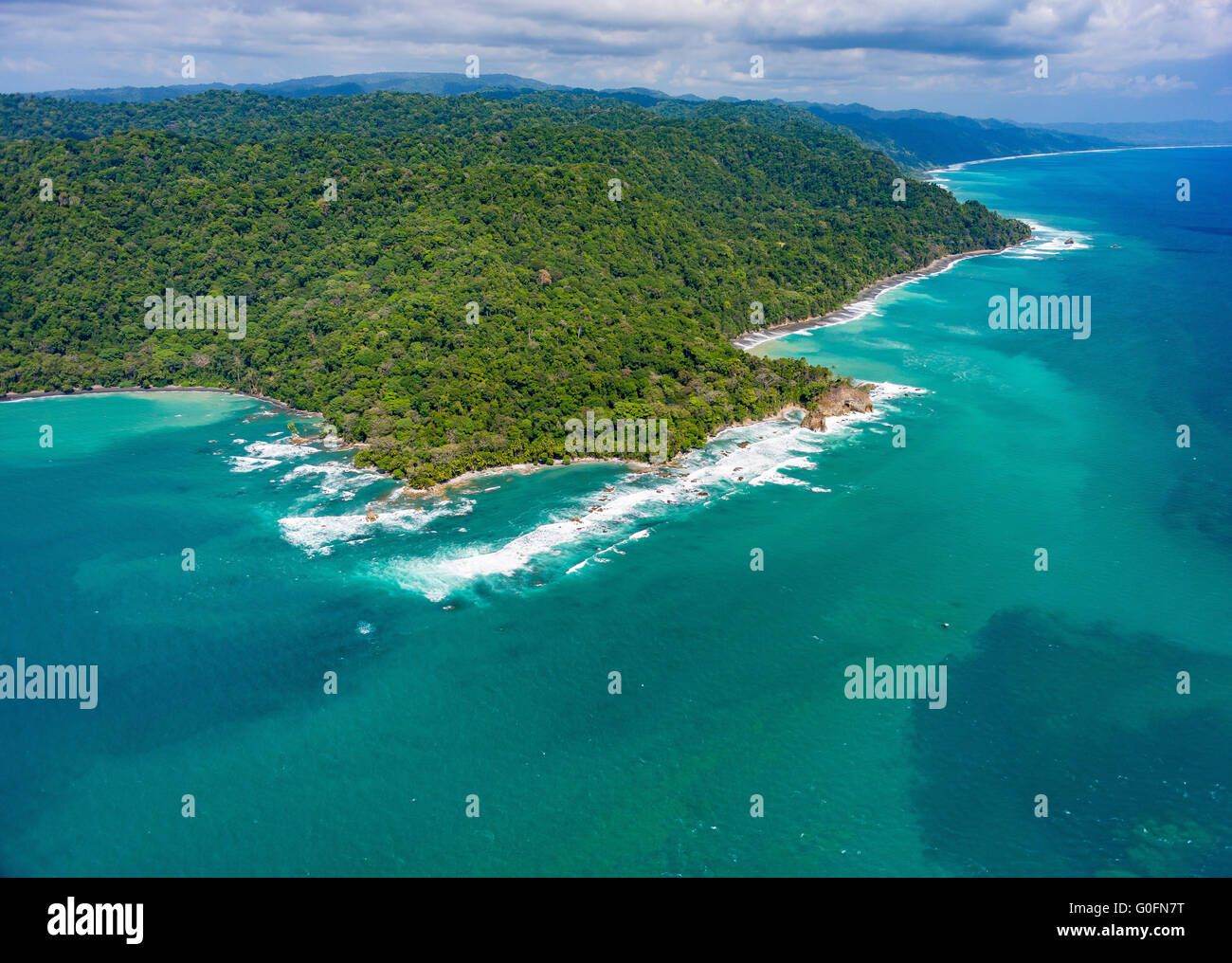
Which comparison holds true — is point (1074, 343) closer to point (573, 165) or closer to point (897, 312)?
point (897, 312)

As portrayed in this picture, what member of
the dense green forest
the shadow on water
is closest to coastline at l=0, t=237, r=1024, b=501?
the dense green forest

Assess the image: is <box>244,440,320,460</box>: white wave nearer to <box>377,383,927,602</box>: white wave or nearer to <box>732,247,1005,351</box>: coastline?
<box>377,383,927,602</box>: white wave

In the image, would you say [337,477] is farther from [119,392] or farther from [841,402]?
[841,402]

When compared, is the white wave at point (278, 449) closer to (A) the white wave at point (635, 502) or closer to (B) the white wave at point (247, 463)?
(B) the white wave at point (247, 463)

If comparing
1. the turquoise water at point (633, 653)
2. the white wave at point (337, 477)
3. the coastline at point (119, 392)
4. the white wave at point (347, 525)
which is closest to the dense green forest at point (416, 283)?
the coastline at point (119, 392)

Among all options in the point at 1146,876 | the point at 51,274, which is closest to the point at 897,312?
the point at 1146,876

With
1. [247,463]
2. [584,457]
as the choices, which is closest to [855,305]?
[584,457]

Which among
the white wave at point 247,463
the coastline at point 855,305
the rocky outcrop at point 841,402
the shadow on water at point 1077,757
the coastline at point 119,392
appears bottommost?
the shadow on water at point 1077,757

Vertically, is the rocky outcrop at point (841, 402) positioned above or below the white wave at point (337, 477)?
above
